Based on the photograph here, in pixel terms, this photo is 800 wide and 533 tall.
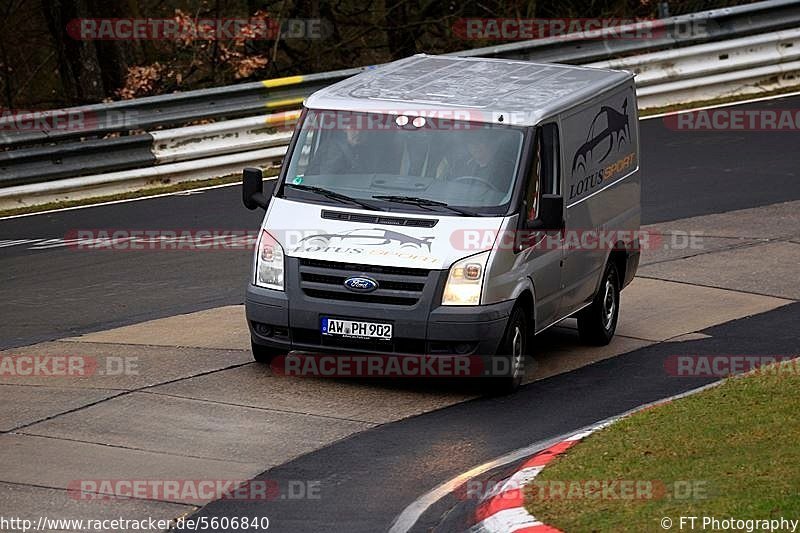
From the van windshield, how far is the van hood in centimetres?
14

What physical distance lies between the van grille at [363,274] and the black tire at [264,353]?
717 millimetres

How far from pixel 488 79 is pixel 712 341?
112 inches

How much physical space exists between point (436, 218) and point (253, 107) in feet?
32.7

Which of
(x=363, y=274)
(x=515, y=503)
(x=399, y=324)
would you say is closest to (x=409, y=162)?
(x=363, y=274)

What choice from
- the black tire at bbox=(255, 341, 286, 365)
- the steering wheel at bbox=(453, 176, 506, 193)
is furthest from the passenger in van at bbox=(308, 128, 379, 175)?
the black tire at bbox=(255, 341, 286, 365)

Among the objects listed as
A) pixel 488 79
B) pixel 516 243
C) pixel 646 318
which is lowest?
pixel 646 318

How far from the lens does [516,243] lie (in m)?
10.5

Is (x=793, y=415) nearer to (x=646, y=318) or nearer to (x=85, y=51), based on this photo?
(x=646, y=318)

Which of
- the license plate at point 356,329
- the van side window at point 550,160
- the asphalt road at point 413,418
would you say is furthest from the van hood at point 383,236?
the asphalt road at point 413,418

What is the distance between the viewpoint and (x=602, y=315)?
40.1 ft

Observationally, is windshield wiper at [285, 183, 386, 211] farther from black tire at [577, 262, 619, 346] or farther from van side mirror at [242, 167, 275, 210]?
black tire at [577, 262, 619, 346]

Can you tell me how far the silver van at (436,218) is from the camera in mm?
10219

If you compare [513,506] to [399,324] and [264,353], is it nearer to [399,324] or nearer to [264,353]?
[399,324]

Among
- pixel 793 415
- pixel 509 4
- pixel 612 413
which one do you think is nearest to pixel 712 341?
pixel 612 413
